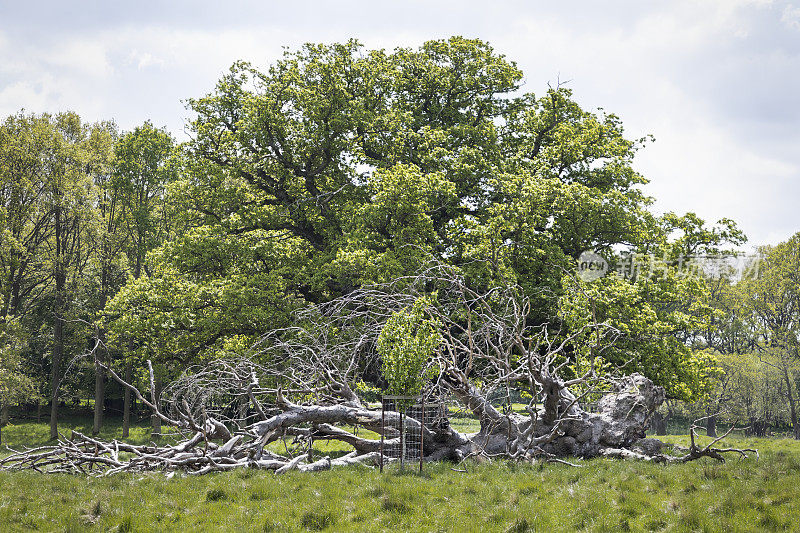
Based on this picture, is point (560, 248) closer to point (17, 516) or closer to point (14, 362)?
point (17, 516)

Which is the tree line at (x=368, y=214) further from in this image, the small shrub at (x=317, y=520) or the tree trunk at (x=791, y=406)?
the tree trunk at (x=791, y=406)

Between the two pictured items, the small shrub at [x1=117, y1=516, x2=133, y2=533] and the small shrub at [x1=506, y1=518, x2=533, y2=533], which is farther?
the small shrub at [x1=117, y1=516, x2=133, y2=533]

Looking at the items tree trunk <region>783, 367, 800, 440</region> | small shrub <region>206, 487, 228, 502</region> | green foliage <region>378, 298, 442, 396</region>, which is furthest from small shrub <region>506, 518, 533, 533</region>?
tree trunk <region>783, 367, 800, 440</region>

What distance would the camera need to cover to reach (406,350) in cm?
1154

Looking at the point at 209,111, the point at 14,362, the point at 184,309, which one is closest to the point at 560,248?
the point at 184,309

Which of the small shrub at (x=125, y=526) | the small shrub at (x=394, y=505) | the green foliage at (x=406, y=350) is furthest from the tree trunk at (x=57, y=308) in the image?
the small shrub at (x=394, y=505)

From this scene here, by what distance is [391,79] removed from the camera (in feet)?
76.1

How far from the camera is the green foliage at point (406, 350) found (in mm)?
11516

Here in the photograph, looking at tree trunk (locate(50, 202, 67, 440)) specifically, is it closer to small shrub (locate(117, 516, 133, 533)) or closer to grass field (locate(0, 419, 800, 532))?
grass field (locate(0, 419, 800, 532))

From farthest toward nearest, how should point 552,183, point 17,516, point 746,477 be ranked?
point 552,183
point 746,477
point 17,516

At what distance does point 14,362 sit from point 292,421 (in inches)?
702

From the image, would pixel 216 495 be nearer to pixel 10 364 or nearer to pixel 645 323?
pixel 645 323

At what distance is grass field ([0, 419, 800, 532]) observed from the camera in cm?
830

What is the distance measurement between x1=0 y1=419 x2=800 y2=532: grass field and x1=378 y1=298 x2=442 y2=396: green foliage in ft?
5.83
